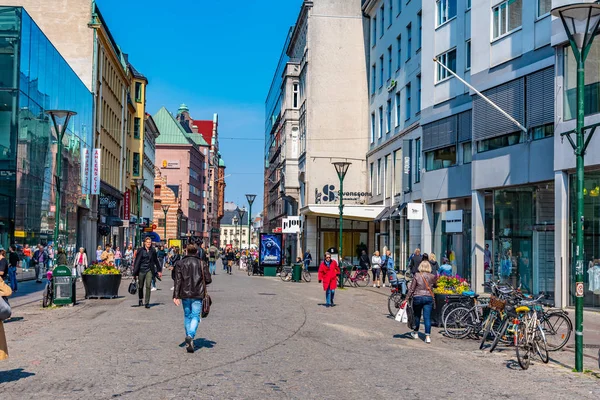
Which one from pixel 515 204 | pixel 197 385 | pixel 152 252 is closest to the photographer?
pixel 197 385

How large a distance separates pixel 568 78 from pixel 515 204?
537 centimetres

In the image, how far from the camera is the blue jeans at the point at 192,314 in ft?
41.4

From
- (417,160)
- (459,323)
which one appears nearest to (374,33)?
(417,160)

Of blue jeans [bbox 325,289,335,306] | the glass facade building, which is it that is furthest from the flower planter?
blue jeans [bbox 325,289,335,306]

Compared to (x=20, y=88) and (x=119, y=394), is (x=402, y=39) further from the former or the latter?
(x=119, y=394)

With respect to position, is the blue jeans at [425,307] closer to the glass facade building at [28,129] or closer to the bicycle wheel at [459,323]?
the bicycle wheel at [459,323]

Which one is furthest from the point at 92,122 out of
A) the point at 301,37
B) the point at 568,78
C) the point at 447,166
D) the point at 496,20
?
the point at 568,78

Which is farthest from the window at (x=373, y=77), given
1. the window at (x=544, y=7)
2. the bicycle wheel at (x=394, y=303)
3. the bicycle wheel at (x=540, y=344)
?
the bicycle wheel at (x=540, y=344)

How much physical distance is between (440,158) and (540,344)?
22428 millimetres

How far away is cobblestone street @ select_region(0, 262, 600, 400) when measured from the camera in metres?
9.33

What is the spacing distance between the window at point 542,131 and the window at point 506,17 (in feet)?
12.2

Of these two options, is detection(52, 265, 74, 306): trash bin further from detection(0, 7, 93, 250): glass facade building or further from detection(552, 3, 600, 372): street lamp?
detection(552, 3, 600, 372): street lamp

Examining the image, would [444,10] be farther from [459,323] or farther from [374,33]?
[459,323]

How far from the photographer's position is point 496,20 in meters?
27.8
